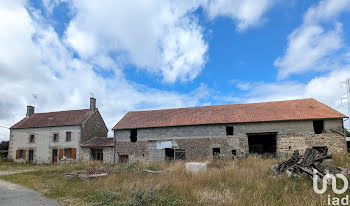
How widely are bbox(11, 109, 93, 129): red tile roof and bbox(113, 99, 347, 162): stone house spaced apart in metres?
6.35

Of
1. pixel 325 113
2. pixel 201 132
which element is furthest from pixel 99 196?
pixel 325 113

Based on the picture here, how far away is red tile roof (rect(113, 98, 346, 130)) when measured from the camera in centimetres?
1867

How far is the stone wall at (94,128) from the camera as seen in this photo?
25.5 metres

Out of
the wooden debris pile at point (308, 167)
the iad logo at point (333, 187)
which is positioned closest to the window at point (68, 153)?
the wooden debris pile at point (308, 167)

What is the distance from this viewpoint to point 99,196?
717 centimetres

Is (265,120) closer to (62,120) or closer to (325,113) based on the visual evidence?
(325,113)

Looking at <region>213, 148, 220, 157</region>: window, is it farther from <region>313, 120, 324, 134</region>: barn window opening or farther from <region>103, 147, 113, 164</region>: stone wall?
<region>103, 147, 113, 164</region>: stone wall

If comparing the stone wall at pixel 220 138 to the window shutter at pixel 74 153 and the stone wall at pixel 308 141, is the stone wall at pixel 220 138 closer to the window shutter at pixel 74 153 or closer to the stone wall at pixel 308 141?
the stone wall at pixel 308 141

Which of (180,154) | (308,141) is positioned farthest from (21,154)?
(308,141)

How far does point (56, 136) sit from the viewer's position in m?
25.8

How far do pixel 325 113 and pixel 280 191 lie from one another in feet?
50.8

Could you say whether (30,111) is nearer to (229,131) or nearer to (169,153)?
(169,153)

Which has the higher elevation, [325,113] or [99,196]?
[325,113]

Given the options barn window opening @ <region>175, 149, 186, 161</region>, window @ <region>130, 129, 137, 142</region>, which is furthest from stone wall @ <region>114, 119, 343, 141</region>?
barn window opening @ <region>175, 149, 186, 161</region>
